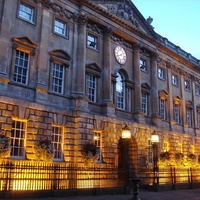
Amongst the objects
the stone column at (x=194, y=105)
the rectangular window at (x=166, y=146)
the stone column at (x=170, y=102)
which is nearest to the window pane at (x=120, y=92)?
the rectangular window at (x=166, y=146)

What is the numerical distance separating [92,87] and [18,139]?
26.3ft

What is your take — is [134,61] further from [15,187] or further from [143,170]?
[15,187]

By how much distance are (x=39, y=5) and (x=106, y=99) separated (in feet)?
28.7

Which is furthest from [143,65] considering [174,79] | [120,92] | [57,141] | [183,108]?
[57,141]

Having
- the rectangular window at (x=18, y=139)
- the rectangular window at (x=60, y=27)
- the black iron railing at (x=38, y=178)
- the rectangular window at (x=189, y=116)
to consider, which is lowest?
the black iron railing at (x=38, y=178)

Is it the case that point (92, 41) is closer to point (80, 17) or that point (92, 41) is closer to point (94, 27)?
point (94, 27)

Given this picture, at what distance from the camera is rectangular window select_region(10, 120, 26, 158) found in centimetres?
1739

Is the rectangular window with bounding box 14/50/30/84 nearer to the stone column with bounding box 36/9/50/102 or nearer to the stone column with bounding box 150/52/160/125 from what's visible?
the stone column with bounding box 36/9/50/102

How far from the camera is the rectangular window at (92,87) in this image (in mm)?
23062

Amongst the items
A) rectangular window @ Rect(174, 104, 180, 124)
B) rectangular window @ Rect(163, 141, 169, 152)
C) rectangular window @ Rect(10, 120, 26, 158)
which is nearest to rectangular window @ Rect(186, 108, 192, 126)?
rectangular window @ Rect(174, 104, 180, 124)

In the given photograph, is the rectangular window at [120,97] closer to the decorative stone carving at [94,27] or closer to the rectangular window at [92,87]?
the rectangular window at [92,87]

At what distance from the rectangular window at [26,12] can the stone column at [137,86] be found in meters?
11.1

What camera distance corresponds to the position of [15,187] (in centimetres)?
1483

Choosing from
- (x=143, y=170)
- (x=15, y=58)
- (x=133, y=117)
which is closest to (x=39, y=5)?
(x=15, y=58)
